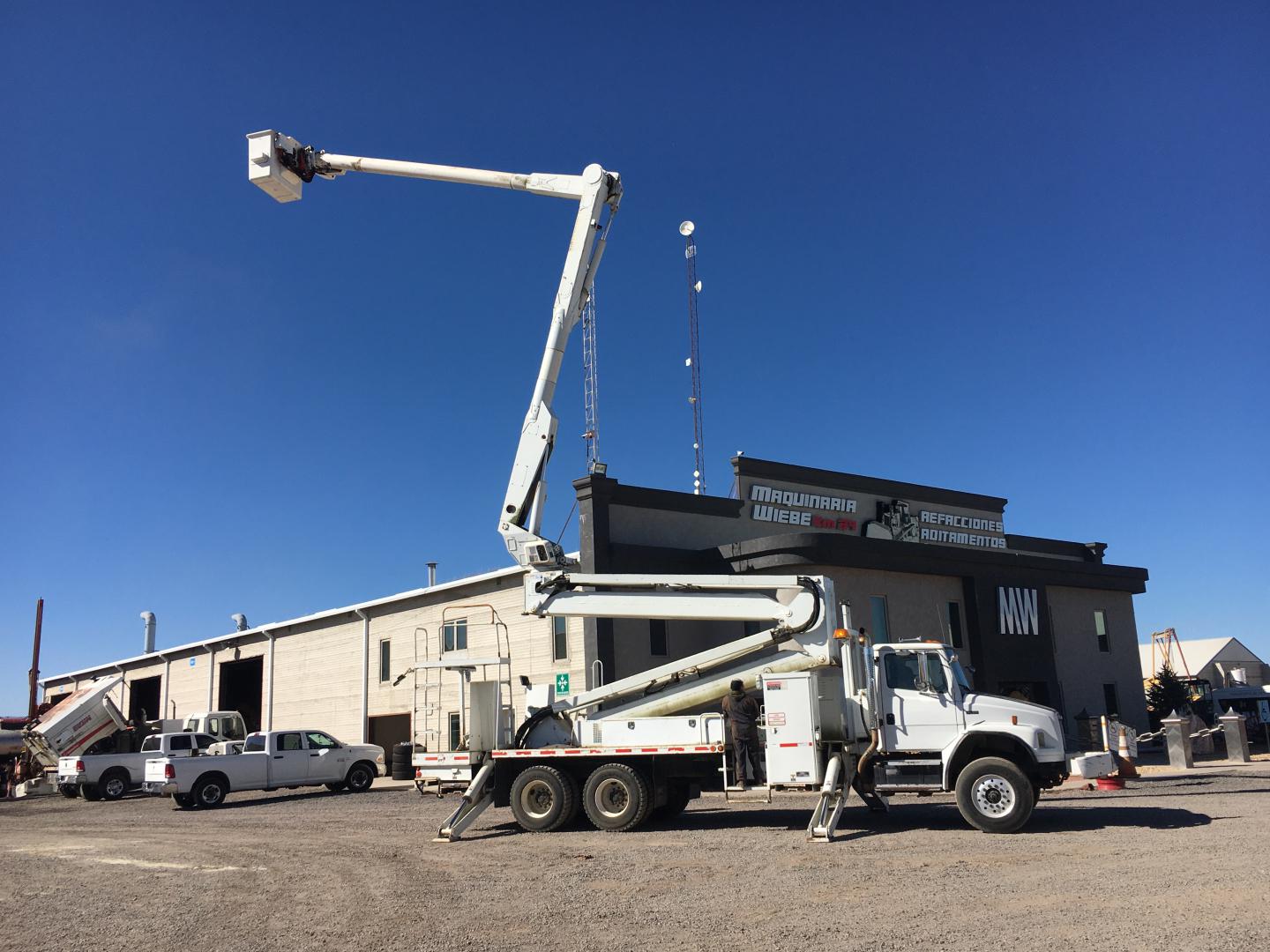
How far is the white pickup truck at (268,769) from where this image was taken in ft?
76.5

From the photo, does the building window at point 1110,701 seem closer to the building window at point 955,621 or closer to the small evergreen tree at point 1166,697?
the small evergreen tree at point 1166,697

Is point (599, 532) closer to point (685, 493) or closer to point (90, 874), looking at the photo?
point (685, 493)

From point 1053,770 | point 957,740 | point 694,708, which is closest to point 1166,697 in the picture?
point 1053,770

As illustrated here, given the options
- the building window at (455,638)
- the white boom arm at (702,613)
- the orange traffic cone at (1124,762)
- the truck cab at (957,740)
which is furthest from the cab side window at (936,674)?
the building window at (455,638)

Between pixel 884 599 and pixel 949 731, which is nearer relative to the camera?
pixel 949 731

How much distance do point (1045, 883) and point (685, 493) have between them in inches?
743

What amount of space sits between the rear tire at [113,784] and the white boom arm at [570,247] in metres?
19.2

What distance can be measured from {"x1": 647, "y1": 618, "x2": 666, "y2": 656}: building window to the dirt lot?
8.80m

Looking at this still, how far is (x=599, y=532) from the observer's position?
2552 centimetres

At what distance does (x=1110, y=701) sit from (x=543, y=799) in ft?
92.7

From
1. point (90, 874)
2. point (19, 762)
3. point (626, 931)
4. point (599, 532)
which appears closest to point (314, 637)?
point (19, 762)

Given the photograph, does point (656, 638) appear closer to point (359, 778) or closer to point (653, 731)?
point (359, 778)

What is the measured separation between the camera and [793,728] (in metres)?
14.4

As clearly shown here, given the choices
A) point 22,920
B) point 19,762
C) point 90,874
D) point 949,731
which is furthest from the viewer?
point 19,762
